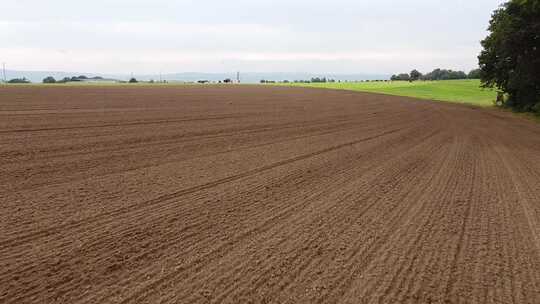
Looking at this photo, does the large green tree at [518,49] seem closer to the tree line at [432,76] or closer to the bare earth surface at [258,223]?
the bare earth surface at [258,223]

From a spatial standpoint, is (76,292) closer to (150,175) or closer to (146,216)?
(146,216)

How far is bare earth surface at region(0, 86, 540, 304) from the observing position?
4.25m

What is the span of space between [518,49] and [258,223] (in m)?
30.9

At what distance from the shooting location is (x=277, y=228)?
19.0ft

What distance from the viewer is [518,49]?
30203mm

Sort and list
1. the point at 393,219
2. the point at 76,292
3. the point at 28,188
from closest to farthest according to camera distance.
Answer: the point at 76,292
the point at 393,219
the point at 28,188

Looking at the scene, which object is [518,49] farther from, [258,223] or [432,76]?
[432,76]

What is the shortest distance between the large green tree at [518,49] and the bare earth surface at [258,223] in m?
20.7

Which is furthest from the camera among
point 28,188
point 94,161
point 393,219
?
point 94,161

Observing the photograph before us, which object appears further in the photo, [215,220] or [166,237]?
[215,220]

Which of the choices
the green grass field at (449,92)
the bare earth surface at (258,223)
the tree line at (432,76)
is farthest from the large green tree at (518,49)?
the tree line at (432,76)

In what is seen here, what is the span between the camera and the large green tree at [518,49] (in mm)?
28453

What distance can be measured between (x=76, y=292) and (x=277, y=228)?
263cm

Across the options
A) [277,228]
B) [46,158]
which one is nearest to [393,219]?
[277,228]
